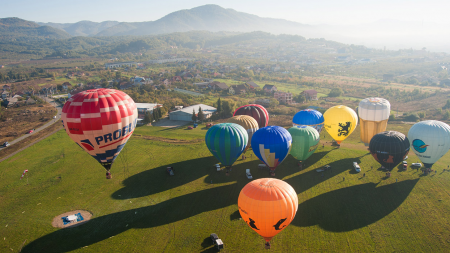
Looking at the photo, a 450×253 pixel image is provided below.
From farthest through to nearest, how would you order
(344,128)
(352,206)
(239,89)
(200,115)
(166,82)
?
(166,82) → (239,89) → (200,115) → (344,128) → (352,206)

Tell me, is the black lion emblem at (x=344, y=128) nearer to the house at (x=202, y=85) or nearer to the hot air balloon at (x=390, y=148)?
the hot air balloon at (x=390, y=148)

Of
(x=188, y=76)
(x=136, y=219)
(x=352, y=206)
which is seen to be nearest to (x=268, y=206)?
(x=352, y=206)

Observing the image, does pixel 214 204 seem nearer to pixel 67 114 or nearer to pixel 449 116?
pixel 67 114

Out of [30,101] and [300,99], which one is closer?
[30,101]

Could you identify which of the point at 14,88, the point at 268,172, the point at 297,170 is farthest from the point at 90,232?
the point at 14,88

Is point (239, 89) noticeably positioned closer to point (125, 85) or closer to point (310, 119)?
point (125, 85)

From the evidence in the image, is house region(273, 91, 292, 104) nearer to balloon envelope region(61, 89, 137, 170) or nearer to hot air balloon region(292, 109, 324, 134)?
hot air balloon region(292, 109, 324, 134)
